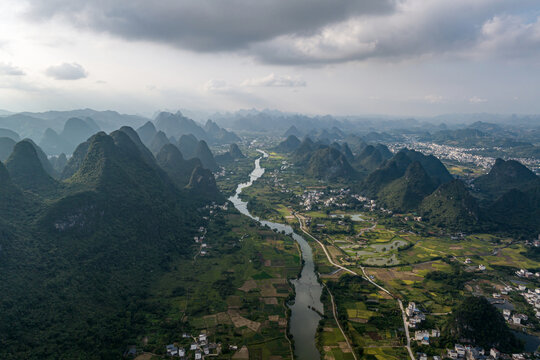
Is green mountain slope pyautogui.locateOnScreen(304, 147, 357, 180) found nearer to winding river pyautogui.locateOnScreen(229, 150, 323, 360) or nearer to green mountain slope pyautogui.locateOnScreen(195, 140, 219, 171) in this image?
green mountain slope pyautogui.locateOnScreen(195, 140, 219, 171)

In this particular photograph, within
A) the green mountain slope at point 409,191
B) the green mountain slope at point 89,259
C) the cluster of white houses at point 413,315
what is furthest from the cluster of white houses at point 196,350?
the green mountain slope at point 409,191

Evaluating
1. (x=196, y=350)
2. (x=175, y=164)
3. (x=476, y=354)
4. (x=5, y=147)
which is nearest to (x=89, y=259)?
(x=196, y=350)

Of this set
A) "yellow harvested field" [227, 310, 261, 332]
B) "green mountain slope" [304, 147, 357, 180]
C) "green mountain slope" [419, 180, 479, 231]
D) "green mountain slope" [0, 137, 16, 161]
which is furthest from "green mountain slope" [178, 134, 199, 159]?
"yellow harvested field" [227, 310, 261, 332]

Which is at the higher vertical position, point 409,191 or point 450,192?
point 450,192

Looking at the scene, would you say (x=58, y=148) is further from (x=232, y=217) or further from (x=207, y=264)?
(x=207, y=264)

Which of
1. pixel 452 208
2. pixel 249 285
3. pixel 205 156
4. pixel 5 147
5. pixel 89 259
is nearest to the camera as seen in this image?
pixel 89 259

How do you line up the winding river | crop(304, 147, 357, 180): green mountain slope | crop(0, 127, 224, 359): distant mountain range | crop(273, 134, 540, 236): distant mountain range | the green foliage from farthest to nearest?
1. crop(304, 147, 357, 180): green mountain slope
2. crop(273, 134, 540, 236): distant mountain range
3. the winding river
4. the green foliage
5. crop(0, 127, 224, 359): distant mountain range

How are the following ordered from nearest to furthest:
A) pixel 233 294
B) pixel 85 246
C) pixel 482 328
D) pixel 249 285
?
pixel 482 328
pixel 85 246
pixel 233 294
pixel 249 285

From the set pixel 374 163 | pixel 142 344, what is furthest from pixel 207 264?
pixel 374 163

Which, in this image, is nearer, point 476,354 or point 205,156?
point 476,354

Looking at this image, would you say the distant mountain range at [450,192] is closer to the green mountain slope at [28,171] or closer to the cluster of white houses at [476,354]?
the cluster of white houses at [476,354]

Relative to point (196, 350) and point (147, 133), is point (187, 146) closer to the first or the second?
point (147, 133)
